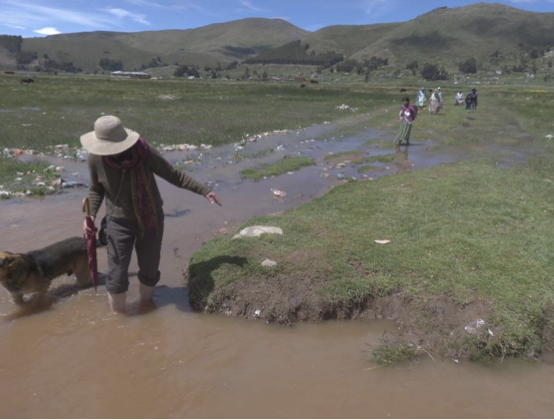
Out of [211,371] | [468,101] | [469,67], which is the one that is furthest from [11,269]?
[469,67]

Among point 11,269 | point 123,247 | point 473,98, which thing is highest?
point 473,98

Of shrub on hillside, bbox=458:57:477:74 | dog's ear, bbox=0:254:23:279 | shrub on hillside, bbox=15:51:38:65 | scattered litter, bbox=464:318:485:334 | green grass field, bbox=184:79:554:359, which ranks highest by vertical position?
shrub on hillside, bbox=15:51:38:65

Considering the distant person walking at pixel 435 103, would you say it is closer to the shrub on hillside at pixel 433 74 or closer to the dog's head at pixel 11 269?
the dog's head at pixel 11 269

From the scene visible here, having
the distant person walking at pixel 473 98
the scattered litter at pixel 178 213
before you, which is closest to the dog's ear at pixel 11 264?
the scattered litter at pixel 178 213

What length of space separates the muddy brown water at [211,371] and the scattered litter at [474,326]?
0.39 meters

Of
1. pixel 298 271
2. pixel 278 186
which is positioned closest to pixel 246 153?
pixel 278 186

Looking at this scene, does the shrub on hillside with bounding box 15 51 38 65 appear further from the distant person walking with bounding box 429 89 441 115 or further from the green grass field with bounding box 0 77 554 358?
the green grass field with bounding box 0 77 554 358

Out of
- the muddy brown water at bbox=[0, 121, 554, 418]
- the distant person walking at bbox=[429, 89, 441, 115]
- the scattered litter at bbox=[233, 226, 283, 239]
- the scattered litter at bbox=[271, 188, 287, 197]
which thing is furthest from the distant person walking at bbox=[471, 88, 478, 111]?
the muddy brown water at bbox=[0, 121, 554, 418]

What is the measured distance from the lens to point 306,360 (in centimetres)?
421

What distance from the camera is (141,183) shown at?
15.0 ft

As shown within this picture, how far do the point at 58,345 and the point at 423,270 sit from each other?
4.26 metres

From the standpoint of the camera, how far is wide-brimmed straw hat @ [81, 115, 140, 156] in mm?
4250

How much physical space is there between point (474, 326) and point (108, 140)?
165 inches

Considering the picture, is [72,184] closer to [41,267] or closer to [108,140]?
[41,267]
